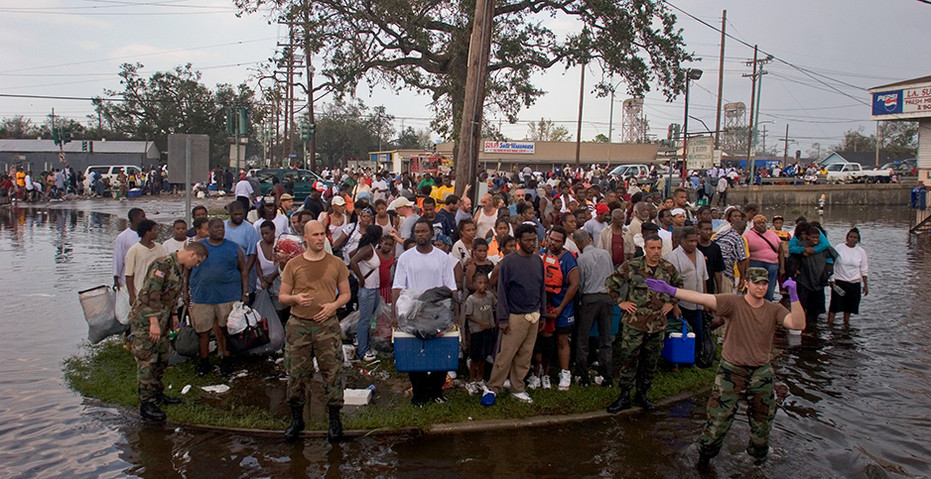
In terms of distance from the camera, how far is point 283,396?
6988 millimetres

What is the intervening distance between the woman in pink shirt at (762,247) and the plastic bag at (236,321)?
714 centimetres

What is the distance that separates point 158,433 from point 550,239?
428 cm

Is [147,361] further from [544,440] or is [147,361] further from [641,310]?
[641,310]

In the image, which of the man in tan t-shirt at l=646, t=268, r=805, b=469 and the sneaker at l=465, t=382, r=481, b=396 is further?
the sneaker at l=465, t=382, r=481, b=396

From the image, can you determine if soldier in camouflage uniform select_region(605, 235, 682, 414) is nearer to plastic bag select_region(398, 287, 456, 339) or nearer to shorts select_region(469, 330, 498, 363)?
shorts select_region(469, 330, 498, 363)

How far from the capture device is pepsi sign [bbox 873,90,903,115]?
37978 millimetres

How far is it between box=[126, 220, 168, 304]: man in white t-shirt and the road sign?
2283 centimetres

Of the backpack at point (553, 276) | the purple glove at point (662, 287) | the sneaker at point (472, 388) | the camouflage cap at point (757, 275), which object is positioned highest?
the camouflage cap at point (757, 275)

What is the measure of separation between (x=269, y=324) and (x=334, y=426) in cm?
225

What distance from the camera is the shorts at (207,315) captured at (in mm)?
7402

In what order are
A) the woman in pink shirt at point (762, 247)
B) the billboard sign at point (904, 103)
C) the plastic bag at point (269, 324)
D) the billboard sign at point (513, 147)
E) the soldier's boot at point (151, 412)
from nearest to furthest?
the soldier's boot at point (151, 412) → the plastic bag at point (269, 324) → the woman in pink shirt at point (762, 247) → the billboard sign at point (904, 103) → the billboard sign at point (513, 147)

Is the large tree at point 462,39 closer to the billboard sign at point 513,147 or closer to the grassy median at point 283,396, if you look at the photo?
the grassy median at point 283,396

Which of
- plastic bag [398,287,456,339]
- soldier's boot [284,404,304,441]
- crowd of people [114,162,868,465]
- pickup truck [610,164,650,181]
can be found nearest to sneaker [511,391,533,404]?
crowd of people [114,162,868,465]

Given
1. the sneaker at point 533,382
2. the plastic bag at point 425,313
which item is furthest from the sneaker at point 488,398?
the plastic bag at point 425,313
